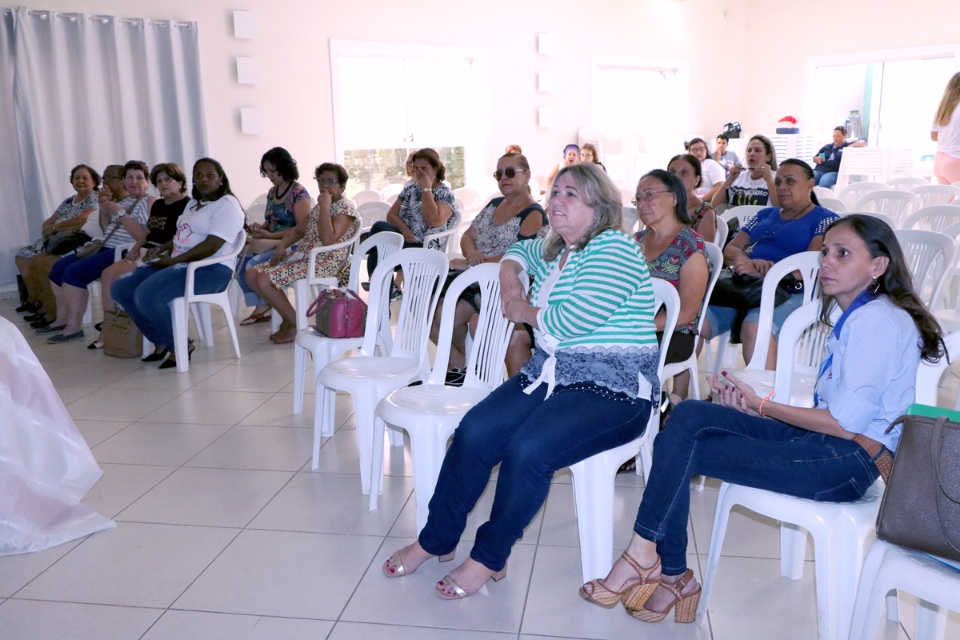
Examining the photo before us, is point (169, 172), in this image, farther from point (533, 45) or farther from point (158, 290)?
point (533, 45)

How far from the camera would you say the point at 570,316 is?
210 cm

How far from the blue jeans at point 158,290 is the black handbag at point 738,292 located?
270cm

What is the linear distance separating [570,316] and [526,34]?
8.16 meters

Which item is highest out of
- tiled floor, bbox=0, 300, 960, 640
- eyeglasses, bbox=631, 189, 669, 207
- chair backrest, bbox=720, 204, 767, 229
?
eyeglasses, bbox=631, 189, 669, 207

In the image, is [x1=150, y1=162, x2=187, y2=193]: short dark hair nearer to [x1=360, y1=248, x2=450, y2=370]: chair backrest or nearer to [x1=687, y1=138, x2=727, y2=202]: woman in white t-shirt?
[x1=360, y1=248, x2=450, y2=370]: chair backrest

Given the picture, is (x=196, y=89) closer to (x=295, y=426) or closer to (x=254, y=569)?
(x=295, y=426)

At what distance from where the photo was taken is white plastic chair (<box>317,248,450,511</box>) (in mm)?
2771

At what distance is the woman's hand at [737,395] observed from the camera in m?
1.92

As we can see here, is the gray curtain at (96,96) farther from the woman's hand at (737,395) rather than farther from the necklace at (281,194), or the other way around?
the woman's hand at (737,395)

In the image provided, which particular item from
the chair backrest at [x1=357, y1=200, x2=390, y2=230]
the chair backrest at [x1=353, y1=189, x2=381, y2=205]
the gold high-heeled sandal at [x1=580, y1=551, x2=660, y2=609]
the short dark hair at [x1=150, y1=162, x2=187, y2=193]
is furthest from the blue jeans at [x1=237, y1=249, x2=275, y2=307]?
the gold high-heeled sandal at [x1=580, y1=551, x2=660, y2=609]

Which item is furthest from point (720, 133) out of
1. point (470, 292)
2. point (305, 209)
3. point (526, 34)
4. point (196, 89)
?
point (470, 292)

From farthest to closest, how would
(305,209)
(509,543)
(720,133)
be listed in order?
(720,133) < (305,209) < (509,543)

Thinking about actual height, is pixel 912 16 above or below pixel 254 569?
above

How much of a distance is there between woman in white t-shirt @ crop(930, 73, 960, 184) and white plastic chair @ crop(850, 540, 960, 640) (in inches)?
153
